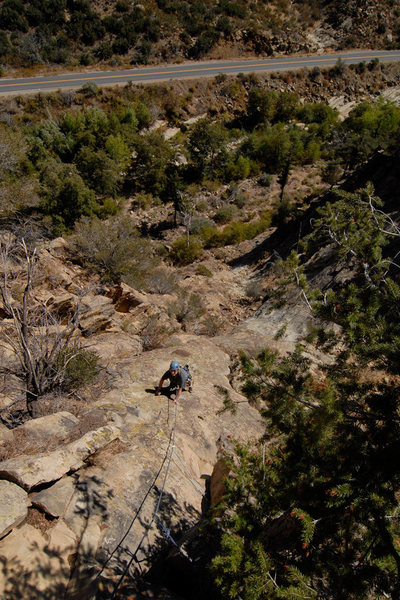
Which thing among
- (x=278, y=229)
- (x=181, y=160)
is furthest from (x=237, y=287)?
(x=181, y=160)

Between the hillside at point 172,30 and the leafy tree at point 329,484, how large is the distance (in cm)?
5097

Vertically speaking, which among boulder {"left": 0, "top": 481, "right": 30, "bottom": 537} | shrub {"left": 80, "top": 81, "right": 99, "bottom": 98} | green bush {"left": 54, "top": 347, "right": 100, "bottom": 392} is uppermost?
shrub {"left": 80, "top": 81, "right": 99, "bottom": 98}

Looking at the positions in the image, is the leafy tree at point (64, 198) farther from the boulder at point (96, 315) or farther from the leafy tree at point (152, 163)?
the boulder at point (96, 315)

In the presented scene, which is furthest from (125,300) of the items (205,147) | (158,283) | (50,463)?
(205,147)

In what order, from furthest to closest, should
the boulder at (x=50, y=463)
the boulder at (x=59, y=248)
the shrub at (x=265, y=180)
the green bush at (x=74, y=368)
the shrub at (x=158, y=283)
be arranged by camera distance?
the shrub at (x=265, y=180)
the shrub at (x=158, y=283)
the boulder at (x=59, y=248)
the green bush at (x=74, y=368)
the boulder at (x=50, y=463)

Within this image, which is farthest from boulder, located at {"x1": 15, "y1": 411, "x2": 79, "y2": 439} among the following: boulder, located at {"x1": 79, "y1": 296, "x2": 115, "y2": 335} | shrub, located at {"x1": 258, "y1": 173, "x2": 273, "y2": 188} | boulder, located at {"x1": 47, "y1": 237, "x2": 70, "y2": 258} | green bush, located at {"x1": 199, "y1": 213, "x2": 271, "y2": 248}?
shrub, located at {"x1": 258, "y1": 173, "x2": 273, "y2": 188}

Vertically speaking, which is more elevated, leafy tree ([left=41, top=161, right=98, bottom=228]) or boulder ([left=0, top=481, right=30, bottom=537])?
boulder ([left=0, top=481, right=30, bottom=537])

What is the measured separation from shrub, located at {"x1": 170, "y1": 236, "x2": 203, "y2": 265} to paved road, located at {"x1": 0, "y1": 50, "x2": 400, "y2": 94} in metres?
26.4

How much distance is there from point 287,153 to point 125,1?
36226mm

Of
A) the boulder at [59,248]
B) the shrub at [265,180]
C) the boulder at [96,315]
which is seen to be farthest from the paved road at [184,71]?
the boulder at [96,315]

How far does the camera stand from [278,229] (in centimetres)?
2562

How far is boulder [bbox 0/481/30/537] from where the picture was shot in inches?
157

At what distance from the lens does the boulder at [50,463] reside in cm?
458

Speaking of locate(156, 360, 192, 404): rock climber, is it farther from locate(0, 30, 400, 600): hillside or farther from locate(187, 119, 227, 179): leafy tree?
locate(187, 119, 227, 179): leafy tree
